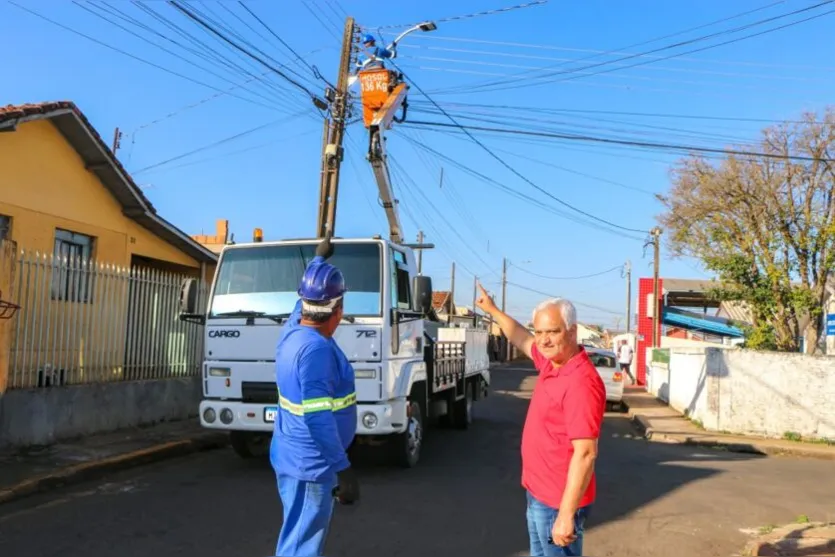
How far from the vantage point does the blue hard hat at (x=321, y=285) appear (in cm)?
326

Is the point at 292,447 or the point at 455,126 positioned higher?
the point at 455,126

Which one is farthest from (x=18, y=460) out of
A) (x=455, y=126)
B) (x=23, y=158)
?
(x=455, y=126)

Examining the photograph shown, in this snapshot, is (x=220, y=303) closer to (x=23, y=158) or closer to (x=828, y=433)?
(x=23, y=158)

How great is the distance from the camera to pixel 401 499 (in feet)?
22.3

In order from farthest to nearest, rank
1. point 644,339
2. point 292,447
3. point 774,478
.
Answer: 1. point 644,339
2. point 774,478
3. point 292,447

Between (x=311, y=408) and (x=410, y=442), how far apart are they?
17.6 ft

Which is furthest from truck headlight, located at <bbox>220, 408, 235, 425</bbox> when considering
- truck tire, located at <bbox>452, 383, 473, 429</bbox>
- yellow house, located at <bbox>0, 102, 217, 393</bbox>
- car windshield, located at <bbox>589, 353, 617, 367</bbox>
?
car windshield, located at <bbox>589, 353, 617, 367</bbox>

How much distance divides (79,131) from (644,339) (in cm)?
2586

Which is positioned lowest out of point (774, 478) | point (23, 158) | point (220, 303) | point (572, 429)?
point (774, 478)

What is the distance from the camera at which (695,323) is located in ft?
104

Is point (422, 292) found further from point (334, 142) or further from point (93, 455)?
point (334, 142)

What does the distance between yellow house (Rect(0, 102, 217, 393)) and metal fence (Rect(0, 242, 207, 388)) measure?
0.02 meters

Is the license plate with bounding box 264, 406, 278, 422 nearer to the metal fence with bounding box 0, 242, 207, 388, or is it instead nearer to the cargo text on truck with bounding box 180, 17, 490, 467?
the cargo text on truck with bounding box 180, 17, 490, 467

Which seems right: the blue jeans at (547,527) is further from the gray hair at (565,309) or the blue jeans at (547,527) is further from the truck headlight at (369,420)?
the truck headlight at (369,420)
